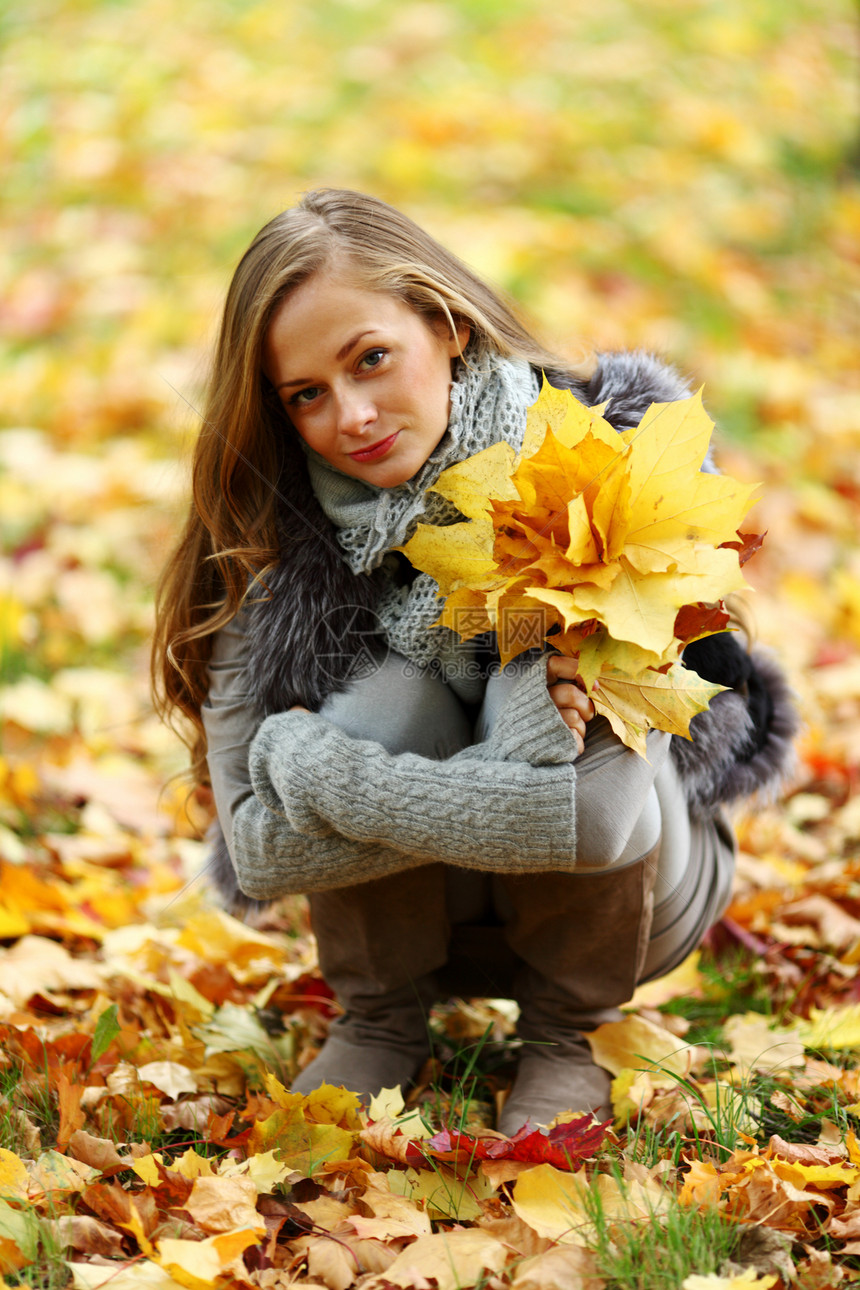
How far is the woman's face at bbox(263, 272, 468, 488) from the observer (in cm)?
152

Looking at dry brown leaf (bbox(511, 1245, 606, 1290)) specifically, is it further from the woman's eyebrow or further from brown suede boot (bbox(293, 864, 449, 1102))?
the woman's eyebrow

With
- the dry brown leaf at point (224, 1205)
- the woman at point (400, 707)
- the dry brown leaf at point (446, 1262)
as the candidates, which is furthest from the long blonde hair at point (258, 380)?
the dry brown leaf at point (446, 1262)

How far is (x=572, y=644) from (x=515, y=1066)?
2.66 ft

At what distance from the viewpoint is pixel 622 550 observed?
1.31 m

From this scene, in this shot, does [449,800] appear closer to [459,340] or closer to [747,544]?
[747,544]

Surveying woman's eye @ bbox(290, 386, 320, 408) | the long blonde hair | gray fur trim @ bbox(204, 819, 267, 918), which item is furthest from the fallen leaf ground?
woman's eye @ bbox(290, 386, 320, 408)

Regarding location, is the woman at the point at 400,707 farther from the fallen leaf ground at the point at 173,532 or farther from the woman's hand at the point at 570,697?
the fallen leaf ground at the point at 173,532

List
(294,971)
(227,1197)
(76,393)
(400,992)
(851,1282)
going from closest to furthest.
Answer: (851,1282)
(227,1197)
(400,992)
(294,971)
(76,393)

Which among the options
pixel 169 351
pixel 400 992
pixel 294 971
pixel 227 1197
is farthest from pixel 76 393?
pixel 227 1197

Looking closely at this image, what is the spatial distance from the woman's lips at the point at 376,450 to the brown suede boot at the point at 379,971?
0.62m

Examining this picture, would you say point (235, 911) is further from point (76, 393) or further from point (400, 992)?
point (76, 393)

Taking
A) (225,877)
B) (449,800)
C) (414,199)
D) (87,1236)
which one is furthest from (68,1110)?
(414,199)

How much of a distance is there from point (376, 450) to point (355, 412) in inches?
2.6

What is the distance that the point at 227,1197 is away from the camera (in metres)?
1.33
